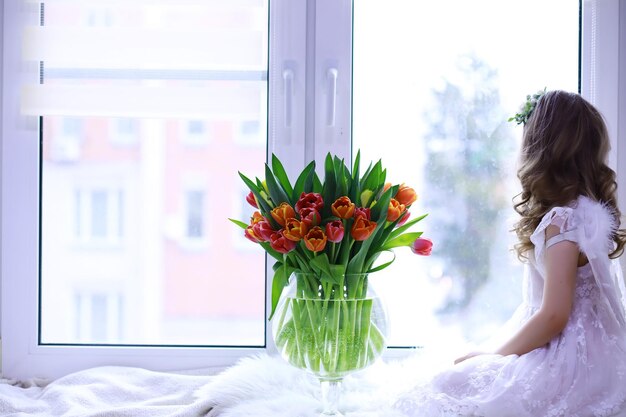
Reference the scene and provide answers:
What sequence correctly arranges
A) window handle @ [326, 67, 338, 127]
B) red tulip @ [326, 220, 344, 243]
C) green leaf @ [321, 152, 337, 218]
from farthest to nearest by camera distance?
window handle @ [326, 67, 338, 127] → green leaf @ [321, 152, 337, 218] → red tulip @ [326, 220, 344, 243]

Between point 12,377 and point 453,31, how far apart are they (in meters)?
1.42

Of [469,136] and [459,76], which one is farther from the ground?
[459,76]

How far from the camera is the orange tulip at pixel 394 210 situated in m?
1.21

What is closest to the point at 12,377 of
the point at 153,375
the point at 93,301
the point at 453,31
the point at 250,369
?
the point at 93,301

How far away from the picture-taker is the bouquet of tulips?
1.17 meters

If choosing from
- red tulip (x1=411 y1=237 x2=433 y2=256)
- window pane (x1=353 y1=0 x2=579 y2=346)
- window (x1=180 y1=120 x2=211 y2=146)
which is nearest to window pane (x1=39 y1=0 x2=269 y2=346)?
window (x1=180 y1=120 x2=211 y2=146)

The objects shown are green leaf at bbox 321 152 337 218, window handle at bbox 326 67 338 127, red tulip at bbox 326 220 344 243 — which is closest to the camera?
red tulip at bbox 326 220 344 243

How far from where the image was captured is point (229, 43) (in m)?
1.65

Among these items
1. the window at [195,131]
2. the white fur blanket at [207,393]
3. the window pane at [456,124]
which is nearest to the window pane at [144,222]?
the window at [195,131]

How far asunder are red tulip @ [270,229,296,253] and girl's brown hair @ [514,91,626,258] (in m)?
0.55

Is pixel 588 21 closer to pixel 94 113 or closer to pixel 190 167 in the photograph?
pixel 190 167

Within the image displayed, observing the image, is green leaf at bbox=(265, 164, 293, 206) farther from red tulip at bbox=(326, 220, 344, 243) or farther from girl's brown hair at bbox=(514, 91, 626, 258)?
girl's brown hair at bbox=(514, 91, 626, 258)

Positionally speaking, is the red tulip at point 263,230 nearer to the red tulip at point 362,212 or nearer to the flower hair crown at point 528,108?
the red tulip at point 362,212

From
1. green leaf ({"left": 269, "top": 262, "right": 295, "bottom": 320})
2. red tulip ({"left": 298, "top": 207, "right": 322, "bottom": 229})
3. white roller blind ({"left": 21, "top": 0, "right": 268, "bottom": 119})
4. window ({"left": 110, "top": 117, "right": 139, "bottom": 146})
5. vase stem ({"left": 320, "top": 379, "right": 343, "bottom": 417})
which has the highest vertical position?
white roller blind ({"left": 21, "top": 0, "right": 268, "bottom": 119})
